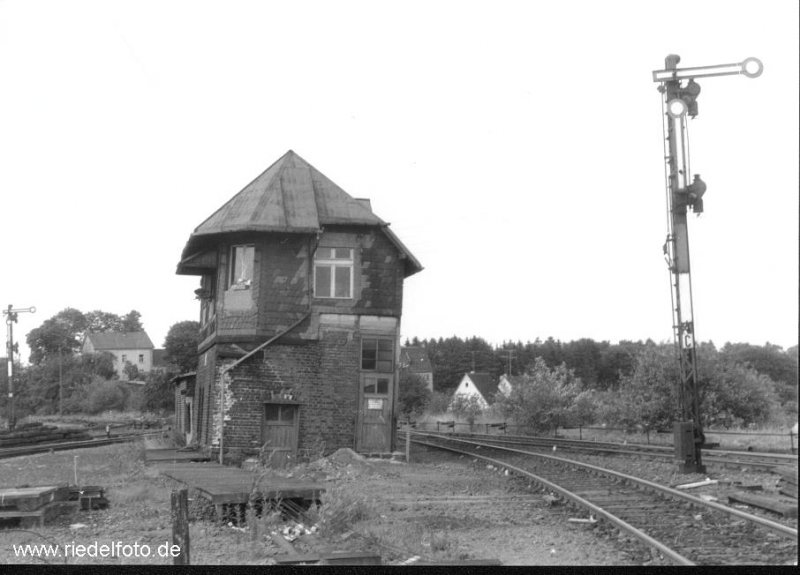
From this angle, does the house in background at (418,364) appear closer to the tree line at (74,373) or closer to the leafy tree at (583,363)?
the tree line at (74,373)

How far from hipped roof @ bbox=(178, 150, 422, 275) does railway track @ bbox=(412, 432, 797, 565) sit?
7.67 m

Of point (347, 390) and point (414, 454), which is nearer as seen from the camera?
point (347, 390)

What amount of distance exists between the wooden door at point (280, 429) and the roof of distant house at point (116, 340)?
250 inches

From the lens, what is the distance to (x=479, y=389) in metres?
32.9

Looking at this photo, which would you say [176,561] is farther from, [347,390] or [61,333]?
[347,390]

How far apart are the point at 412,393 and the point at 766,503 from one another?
808 inches

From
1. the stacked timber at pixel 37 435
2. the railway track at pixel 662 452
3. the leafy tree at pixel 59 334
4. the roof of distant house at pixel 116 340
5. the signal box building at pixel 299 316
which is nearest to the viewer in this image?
the leafy tree at pixel 59 334

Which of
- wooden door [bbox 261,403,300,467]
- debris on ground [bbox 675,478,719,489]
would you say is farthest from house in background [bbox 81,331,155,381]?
debris on ground [bbox 675,478,719,489]

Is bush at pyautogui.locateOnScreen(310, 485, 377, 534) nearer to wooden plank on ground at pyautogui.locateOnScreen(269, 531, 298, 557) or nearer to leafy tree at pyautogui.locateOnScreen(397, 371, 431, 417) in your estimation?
wooden plank on ground at pyautogui.locateOnScreen(269, 531, 298, 557)

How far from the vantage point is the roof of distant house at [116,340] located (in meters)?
11.4

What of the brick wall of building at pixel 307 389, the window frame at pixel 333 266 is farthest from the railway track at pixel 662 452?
the window frame at pixel 333 266

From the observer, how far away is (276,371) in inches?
773

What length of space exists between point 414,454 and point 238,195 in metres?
8.24
